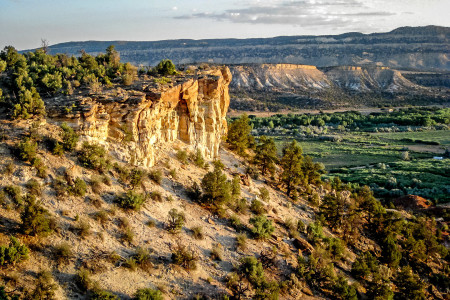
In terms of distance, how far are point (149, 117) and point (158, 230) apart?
6194mm

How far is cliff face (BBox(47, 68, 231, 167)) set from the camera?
644 inches

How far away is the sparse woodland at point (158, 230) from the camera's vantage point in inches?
454

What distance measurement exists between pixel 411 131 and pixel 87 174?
2990 inches

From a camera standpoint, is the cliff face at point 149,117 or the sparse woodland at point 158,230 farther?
the cliff face at point 149,117

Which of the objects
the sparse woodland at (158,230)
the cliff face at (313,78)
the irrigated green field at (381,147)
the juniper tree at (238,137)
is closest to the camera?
the sparse woodland at (158,230)

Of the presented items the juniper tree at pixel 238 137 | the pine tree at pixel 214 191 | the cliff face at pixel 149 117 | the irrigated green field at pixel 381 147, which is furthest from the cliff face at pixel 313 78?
the pine tree at pixel 214 191

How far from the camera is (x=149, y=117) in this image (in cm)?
1811

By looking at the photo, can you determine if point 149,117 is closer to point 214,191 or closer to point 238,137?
point 214,191

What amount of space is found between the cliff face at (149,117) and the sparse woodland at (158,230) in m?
0.64

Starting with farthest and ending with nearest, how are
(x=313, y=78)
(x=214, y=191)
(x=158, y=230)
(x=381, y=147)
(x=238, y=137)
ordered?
(x=313, y=78) < (x=381, y=147) < (x=238, y=137) < (x=214, y=191) < (x=158, y=230)

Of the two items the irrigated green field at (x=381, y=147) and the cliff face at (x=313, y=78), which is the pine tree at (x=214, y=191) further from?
the cliff face at (x=313, y=78)

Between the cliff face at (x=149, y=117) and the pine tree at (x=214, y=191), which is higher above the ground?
the cliff face at (x=149, y=117)

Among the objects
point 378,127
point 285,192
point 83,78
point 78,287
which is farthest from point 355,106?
point 78,287

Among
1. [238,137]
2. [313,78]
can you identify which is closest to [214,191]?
[238,137]
